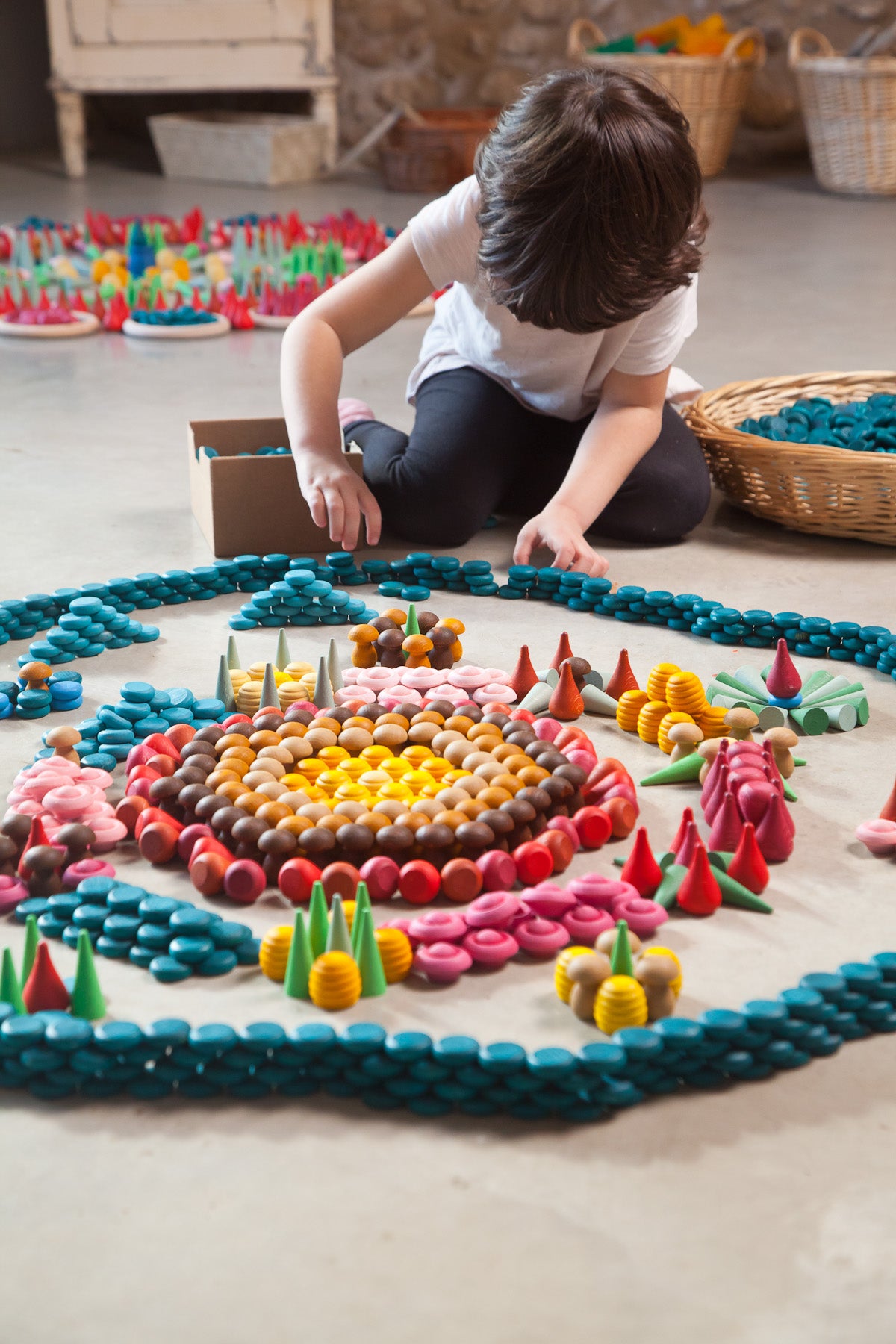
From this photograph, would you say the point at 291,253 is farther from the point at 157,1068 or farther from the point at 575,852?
the point at 157,1068

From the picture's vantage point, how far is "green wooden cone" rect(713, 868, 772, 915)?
3.40 ft

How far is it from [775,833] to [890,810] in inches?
4.3

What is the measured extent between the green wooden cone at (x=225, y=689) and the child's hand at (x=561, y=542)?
1.41 ft

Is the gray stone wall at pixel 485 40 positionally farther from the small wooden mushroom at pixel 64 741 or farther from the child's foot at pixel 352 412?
the small wooden mushroom at pixel 64 741

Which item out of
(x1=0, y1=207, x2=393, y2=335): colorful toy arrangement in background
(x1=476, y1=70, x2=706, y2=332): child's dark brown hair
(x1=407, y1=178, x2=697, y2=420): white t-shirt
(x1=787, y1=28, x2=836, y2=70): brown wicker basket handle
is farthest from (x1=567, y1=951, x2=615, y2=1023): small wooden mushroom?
(x1=787, y1=28, x2=836, y2=70): brown wicker basket handle

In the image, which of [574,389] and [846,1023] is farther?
[574,389]

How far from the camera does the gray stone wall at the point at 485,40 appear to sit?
15.0ft

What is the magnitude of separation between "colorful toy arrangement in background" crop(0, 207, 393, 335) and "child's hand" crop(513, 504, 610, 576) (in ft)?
4.60

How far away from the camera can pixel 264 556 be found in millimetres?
1745

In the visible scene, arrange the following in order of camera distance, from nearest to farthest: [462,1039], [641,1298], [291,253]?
[641,1298], [462,1039], [291,253]

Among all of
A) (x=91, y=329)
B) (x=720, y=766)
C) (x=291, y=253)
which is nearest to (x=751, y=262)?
(x=291, y=253)

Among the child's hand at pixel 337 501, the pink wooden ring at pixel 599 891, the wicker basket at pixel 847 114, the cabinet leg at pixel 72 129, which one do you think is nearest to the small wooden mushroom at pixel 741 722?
the pink wooden ring at pixel 599 891

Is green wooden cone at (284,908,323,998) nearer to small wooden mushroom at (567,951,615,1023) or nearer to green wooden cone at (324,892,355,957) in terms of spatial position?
green wooden cone at (324,892,355,957)

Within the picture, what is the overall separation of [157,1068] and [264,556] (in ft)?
3.19
